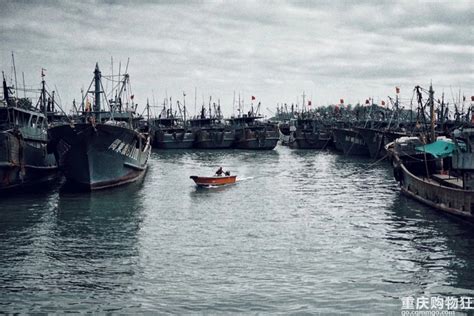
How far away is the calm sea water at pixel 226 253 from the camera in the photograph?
19719 millimetres

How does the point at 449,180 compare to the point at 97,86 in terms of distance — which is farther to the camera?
the point at 97,86

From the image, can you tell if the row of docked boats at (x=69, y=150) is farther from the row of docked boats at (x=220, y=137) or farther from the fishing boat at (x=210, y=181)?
the row of docked boats at (x=220, y=137)

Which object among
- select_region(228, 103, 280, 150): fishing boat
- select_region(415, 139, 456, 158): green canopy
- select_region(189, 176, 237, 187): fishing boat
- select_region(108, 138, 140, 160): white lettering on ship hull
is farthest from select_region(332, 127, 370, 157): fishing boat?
select_region(415, 139, 456, 158): green canopy

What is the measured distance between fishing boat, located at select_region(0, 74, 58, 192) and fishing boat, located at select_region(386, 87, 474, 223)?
110 ft

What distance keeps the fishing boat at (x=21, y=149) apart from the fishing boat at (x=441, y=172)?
33378 millimetres

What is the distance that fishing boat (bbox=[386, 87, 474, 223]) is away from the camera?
32.1 meters

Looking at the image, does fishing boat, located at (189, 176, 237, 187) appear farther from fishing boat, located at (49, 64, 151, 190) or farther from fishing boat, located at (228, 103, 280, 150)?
fishing boat, located at (228, 103, 280, 150)

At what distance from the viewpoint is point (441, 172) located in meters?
41.7

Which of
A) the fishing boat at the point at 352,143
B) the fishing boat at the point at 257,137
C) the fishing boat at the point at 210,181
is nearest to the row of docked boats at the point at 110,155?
the fishing boat at the point at 210,181

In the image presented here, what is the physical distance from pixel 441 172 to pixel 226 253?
76.7 feet

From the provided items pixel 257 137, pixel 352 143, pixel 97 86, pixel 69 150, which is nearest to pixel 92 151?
pixel 69 150

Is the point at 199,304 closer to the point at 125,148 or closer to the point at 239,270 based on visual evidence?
the point at 239,270

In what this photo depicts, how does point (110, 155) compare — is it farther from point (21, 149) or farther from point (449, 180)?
point (449, 180)

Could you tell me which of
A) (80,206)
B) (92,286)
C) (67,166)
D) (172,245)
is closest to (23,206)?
(80,206)
